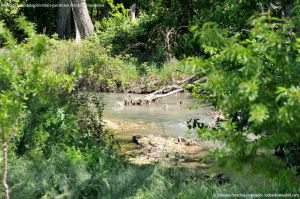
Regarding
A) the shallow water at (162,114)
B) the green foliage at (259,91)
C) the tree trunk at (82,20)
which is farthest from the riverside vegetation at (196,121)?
the tree trunk at (82,20)

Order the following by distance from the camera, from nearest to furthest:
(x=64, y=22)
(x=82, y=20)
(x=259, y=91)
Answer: (x=259, y=91) → (x=82, y=20) → (x=64, y=22)

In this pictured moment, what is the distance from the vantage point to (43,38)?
214 inches

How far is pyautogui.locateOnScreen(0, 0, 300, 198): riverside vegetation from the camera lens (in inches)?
137

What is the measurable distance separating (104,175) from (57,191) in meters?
0.58

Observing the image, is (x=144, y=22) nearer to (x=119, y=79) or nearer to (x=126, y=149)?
(x=119, y=79)

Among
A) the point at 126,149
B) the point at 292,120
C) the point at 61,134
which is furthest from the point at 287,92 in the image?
the point at 126,149

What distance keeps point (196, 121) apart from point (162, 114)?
269 inches

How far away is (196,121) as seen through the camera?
669 centimetres

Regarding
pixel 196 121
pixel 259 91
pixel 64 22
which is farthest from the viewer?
pixel 64 22

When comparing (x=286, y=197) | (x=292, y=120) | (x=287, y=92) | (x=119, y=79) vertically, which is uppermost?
(x=287, y=92)

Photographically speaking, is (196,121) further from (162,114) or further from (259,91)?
(162,114)

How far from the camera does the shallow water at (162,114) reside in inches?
465

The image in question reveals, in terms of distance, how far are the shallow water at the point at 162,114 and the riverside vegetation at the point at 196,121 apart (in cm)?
273

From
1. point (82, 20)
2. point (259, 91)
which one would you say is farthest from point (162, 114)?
point (82, 20)
